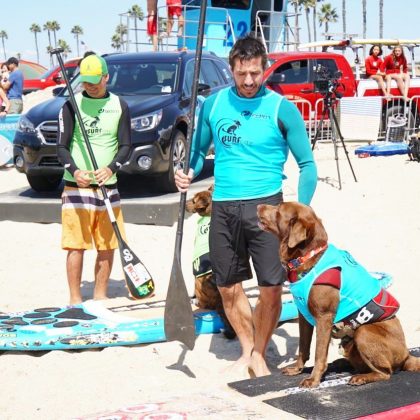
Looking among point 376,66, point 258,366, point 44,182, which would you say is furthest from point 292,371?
point 376,66

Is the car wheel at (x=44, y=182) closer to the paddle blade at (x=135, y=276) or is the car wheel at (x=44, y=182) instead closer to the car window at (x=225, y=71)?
the car window at (x=225, y=71)

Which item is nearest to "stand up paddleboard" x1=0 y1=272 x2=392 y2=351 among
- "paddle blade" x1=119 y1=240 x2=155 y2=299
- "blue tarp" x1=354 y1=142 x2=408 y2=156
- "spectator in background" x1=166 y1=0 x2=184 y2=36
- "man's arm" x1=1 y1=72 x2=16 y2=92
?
"paddle blade" x1=119 y1=240 x2=155 y2=299

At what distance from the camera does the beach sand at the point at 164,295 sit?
468cm

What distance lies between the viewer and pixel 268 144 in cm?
484

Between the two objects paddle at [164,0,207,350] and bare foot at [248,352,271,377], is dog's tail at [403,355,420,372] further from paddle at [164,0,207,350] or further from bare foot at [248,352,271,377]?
paddle at [164,0,207,350]

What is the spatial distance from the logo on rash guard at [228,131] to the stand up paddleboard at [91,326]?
5.29 feet

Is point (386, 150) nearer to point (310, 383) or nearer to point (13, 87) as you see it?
point (13, 87)

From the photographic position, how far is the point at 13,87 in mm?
17891

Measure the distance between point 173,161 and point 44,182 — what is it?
1.80 meters

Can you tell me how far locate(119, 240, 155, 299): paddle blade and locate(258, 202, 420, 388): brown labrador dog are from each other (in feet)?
8.14

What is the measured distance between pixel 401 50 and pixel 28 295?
48.2ft

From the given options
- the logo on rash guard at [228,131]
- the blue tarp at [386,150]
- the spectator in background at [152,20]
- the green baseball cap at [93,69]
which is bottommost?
the blue tarp at [386,150]

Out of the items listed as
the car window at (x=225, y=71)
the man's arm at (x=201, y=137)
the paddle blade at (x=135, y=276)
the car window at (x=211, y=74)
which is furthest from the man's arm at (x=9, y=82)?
the man's arm at (x=201, y=137)

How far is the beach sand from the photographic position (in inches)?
184
